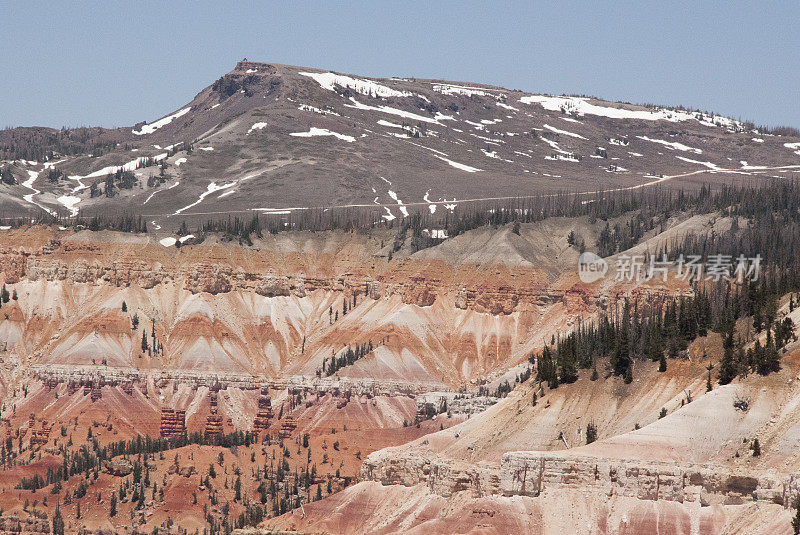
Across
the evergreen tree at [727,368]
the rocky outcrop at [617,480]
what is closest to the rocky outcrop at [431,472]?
the rocky outcrop at [617,480]

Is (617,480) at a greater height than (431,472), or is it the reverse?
(617,480)

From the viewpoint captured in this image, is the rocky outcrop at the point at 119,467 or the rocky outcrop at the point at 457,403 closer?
the rocky outcrop at the point at 119,467

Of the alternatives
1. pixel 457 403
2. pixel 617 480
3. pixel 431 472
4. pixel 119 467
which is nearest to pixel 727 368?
pixel 617 480

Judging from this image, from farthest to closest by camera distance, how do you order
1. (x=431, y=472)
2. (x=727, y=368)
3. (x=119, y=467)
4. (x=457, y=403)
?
(x=457, y=403) → (x=119, y=467) → (x=431, y=472) → (x=727, y=368)

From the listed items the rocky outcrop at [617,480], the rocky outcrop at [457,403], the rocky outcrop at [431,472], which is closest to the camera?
the rocky outcrop at [617,480]

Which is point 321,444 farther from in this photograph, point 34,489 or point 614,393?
point 614,393

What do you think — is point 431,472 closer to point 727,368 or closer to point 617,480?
point 617,480

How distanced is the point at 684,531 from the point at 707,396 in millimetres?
13679

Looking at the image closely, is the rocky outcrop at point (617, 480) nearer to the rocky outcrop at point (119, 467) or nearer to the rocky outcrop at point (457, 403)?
the rocky outcrop at point (119, 467)

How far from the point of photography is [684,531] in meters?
95.7

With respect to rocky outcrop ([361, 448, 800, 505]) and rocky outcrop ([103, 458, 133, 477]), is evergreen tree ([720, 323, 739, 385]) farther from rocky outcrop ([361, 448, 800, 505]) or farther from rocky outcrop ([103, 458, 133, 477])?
rocky outcrop ([103, 458, 133, 477])

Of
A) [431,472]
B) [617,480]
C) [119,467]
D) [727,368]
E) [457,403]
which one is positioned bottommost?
[119,467]

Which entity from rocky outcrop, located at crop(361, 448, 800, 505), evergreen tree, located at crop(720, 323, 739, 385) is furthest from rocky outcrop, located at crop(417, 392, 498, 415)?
evergreen tree, located at crop(720, 323, 739, 385)

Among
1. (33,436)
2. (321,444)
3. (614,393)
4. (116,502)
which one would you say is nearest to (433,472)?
(614,393)
